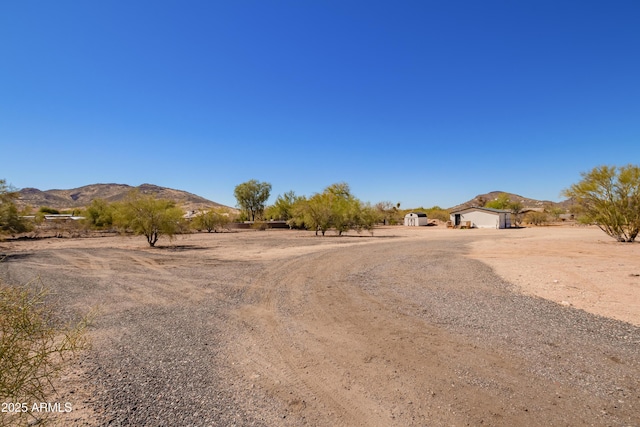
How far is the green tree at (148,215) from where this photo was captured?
25219 mm

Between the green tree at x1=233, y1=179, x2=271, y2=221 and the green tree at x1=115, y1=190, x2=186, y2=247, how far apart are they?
54.0m

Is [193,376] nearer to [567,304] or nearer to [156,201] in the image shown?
[567,304]

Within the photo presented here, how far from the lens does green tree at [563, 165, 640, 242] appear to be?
24.0m

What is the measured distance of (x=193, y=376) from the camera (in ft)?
15.1

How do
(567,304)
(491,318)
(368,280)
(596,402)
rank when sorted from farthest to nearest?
(368,280) → (567,304) → (491,318) → (596,402)

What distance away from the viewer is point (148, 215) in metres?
25.6

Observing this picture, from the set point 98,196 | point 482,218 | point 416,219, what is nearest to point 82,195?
point 98,196

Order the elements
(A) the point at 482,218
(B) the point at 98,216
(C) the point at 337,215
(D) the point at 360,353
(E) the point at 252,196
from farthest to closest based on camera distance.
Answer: (E) the point at 252,196
(A) the point at 482,218
(B) the point at 98,216
(C) the point at 337,215
(D) the point at 360,353

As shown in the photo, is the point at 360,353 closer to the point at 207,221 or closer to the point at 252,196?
the point at 207,221

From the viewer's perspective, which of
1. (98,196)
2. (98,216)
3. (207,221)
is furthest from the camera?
(98,196)

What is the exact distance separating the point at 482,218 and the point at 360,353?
60813mm

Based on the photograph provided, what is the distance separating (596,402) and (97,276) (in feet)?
51.7

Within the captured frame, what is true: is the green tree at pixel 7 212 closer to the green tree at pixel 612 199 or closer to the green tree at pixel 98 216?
the green tree at pixel 98 216

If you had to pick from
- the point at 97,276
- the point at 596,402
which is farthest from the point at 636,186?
the point at 97,276
